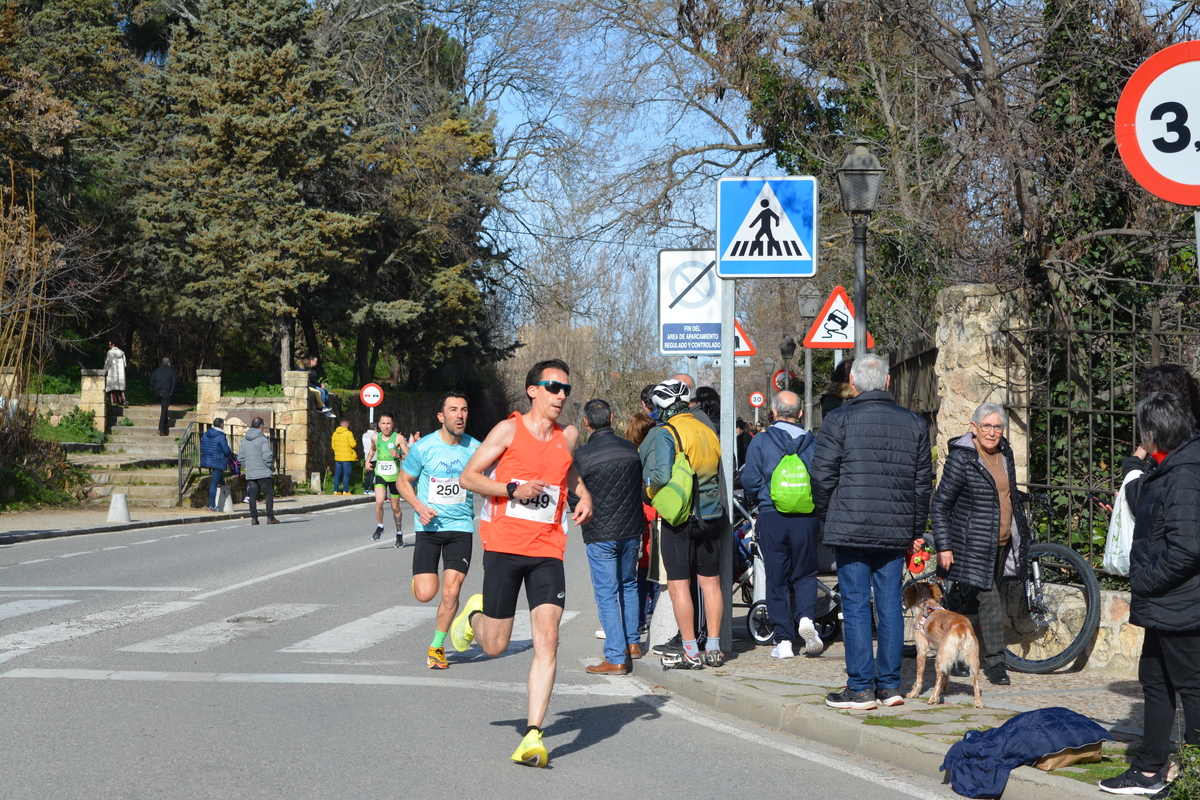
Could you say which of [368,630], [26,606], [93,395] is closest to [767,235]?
[368,630]

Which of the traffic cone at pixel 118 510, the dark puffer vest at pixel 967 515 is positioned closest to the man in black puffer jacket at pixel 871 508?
the dark puffer vest at pixel 967 515

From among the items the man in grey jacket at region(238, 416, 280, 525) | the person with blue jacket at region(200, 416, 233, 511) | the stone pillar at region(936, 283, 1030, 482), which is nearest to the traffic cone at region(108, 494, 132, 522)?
the man in grey jacket at region(238, 416, 280, 525)

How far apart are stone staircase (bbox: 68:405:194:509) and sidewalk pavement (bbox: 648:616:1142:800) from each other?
21118 millimetres

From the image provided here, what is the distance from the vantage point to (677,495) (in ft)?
26.4

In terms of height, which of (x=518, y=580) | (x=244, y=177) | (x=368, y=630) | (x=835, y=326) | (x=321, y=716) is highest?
(x=244, y=177)

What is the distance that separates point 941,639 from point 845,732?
0.94 metres

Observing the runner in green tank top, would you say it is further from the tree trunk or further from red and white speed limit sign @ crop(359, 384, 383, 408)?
the tree trunk

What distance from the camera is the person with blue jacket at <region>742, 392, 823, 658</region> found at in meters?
8.95

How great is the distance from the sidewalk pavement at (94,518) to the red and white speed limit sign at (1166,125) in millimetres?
17683

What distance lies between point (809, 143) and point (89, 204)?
2330 centimetres

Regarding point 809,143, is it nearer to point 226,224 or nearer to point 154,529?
point 154,529

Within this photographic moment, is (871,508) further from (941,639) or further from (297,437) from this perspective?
(297,437)

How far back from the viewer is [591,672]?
8734 mm

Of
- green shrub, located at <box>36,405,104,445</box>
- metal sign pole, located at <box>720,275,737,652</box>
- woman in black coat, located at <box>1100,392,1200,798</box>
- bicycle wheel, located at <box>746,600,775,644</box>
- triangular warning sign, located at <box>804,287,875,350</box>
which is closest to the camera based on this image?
woman in black coat, located at <box>1100,392,1200,798</box>
